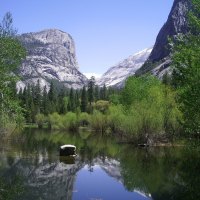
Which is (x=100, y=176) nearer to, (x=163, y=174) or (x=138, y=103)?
(x=163, y=174)

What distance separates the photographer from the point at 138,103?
241 feet

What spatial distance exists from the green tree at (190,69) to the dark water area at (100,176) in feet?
20.8

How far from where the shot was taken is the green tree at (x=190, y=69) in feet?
78.0

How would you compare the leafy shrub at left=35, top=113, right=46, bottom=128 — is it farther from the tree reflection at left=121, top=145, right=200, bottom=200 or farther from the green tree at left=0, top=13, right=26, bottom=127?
the green tree at left=0, top=13, right=26, bottom=127

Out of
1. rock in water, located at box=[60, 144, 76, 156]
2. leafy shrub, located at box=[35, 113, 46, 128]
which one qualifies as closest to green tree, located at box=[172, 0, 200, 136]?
rock in water, located at box=[60, 144, 76, 156]

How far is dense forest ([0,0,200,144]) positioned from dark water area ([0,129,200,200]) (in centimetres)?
471

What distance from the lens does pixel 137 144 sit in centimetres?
7062

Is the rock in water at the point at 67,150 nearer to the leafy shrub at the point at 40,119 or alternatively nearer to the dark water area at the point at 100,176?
the dark water area at the point at 100,176

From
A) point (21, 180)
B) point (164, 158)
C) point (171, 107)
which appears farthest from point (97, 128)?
point (21, 180)

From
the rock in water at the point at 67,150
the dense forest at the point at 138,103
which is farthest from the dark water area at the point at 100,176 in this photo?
the dense forest at the point at 138,103

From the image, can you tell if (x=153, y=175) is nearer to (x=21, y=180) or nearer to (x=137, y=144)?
(x=21, y=180)

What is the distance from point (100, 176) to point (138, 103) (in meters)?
34.1

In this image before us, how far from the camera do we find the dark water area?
98.9 feet

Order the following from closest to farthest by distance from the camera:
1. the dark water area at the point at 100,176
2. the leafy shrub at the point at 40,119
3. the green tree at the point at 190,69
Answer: the green tree at the point at 190,69 < the dark water area at the point at 100,176 < the leafy shrub at the point at 40,119
